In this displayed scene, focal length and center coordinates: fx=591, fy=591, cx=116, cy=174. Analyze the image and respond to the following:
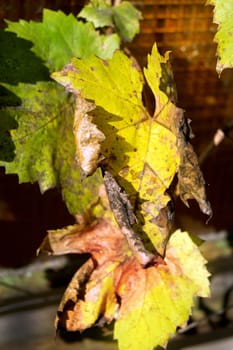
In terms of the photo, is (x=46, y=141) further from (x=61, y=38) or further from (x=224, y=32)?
(x=224, y=32)

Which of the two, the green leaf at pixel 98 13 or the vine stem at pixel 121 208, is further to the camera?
the green leaf at pixel 98 13

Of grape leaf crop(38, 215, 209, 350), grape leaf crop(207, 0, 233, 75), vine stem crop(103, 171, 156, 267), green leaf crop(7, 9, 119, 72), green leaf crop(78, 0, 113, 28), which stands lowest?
grape leaf crop(38, 215, 209, 350)

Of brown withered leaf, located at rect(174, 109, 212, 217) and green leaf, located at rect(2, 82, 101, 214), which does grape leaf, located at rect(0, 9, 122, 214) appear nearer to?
green leaf, located at rect(2, 82, 101, 214)

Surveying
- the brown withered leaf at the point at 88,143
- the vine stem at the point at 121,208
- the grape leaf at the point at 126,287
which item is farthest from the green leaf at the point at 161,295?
the brown withered leaf at the point at 88,143

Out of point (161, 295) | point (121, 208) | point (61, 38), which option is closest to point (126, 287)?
point (161, 295)

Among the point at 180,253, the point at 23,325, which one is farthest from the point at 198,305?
the point at 180,253

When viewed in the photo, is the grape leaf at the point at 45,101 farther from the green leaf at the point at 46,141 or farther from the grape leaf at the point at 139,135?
the grape leaf at the point at 139,135

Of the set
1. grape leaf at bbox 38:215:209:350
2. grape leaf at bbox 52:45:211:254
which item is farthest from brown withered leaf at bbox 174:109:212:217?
grape leaf at bbox 38:215:209:350
